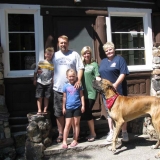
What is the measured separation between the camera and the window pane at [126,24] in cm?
616

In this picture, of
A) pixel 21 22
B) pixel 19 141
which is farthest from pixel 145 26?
pixel 19 141

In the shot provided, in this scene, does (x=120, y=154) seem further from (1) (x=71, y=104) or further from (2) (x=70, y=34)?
(2) (x=70, y=34)

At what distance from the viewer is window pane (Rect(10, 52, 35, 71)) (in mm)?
5523

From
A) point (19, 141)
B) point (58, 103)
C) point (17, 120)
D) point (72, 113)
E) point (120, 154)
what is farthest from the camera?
point (17, 120)

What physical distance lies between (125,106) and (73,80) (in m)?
0.98

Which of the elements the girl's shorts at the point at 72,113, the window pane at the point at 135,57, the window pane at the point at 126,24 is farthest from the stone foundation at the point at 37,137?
the window pane at the point at 126,24

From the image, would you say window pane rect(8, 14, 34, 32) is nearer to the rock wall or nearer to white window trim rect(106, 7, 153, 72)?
the rock wall

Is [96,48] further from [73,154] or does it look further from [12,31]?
[73,154]

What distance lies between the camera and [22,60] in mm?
5590

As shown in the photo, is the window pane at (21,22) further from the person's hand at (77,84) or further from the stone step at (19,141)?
the stone step at (19,141)

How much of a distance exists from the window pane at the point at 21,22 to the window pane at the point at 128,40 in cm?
192

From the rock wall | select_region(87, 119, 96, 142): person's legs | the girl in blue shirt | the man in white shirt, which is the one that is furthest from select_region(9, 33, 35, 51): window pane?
select_region(87, 119, 96, 142): person's legs

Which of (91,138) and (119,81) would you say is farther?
(91,138)

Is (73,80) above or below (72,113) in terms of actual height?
above
